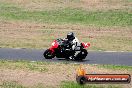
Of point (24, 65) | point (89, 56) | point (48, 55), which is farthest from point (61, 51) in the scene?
point (24, 65)

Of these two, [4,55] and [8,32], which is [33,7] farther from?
[4,55]

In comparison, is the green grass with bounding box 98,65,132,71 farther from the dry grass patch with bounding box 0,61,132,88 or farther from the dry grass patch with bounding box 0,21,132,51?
the dry grass patch with bounding box 0,21,132,51

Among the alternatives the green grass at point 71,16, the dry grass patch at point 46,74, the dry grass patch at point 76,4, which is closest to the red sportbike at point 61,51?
the dry grass patch at point 46,74

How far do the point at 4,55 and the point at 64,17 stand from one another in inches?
760

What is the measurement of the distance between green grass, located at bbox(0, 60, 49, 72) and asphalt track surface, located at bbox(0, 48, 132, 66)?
1613mm

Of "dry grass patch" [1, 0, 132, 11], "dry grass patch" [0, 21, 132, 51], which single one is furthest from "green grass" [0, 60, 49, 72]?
"dry grass patch" [1, 0, 132, 11]

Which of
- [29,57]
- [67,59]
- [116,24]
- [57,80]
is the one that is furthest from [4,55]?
[116,24]

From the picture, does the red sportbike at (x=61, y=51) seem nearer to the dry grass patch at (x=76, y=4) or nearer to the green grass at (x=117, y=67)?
the green grass at (x=117, y=67)

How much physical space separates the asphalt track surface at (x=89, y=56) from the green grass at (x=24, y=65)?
5.29 feet

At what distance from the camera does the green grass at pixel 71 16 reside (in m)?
43.0

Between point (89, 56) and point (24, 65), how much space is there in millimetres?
5654

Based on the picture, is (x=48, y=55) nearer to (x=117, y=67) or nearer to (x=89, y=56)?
(x=89, y=56)

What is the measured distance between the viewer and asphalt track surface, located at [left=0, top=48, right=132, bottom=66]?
976 inches

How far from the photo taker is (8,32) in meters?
37.6
